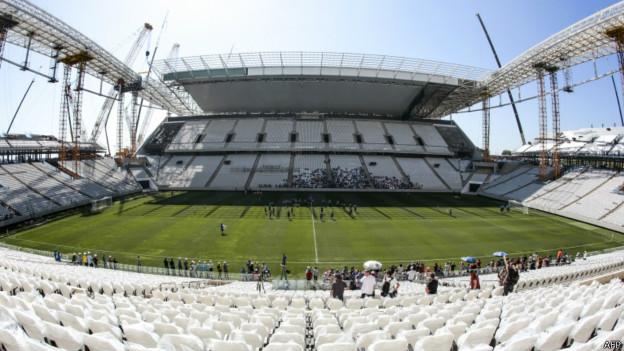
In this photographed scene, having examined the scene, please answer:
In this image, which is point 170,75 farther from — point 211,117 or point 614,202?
point 614,202

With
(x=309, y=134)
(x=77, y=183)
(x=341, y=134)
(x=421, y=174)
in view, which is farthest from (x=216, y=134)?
(x=421, y=174)

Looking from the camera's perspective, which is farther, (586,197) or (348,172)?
(348,172)

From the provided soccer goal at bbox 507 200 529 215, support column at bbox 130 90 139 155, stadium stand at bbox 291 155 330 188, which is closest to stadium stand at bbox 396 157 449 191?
soccer goal at bbox 507 200 529 215

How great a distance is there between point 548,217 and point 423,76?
29.1m

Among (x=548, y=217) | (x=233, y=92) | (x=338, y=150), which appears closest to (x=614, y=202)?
(x=548, y=217)

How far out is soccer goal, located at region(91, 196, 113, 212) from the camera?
3453 centimetres

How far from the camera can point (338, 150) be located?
5684cm

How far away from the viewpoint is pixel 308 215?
32688 millimetres

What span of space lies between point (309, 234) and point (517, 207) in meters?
26.7

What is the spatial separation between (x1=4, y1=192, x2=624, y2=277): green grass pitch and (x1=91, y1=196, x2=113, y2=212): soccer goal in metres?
1.50

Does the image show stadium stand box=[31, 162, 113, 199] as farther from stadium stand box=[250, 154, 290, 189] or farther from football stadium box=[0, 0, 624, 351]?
stadium stand box=[250, 154, 290, 189]

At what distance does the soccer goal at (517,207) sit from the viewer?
115ft

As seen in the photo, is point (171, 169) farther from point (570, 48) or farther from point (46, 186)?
point (570, 48)

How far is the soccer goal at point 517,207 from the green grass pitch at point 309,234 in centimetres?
122
